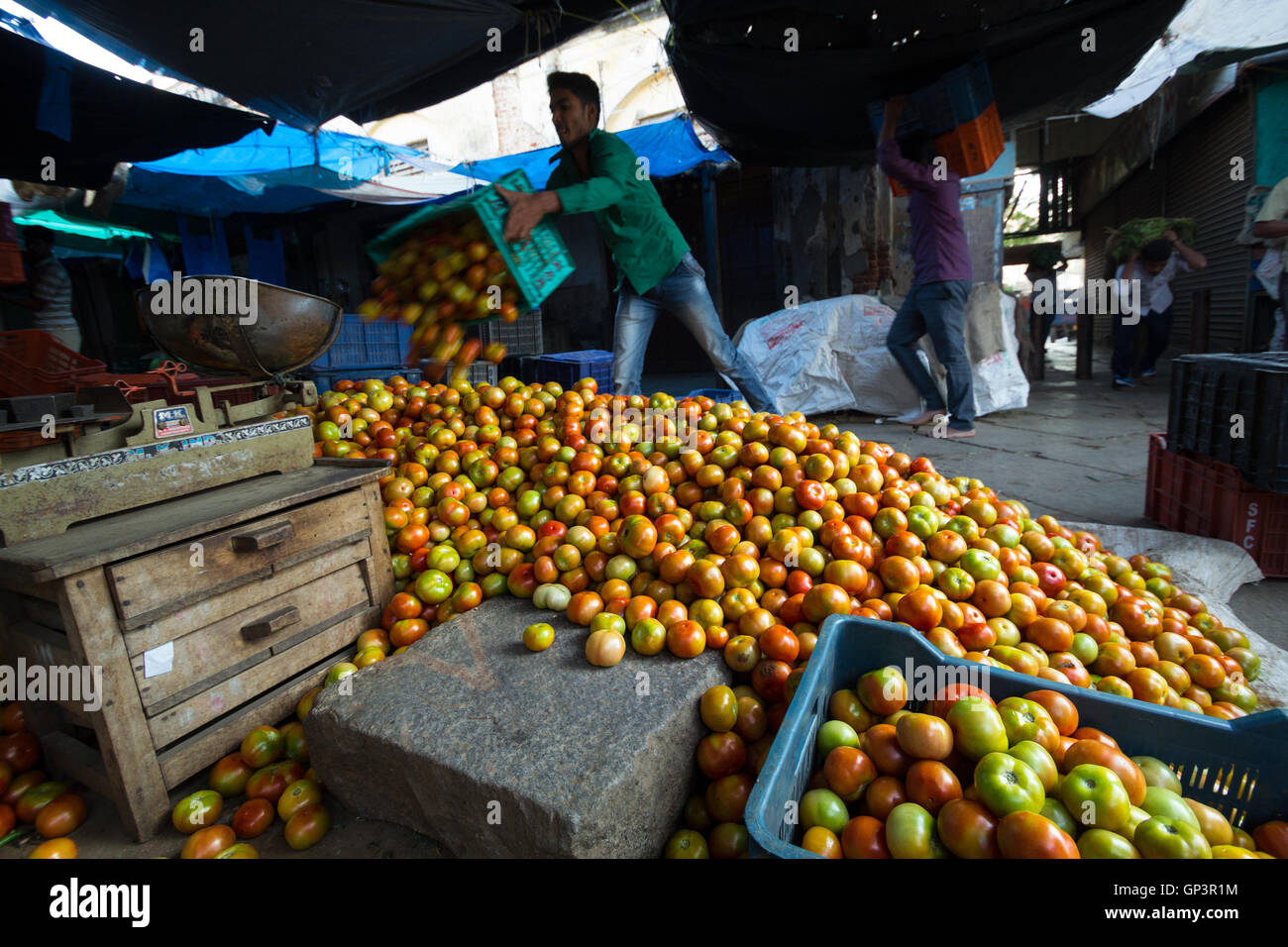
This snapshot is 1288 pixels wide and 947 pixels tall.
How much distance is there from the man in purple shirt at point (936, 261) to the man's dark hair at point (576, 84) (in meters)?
3.05

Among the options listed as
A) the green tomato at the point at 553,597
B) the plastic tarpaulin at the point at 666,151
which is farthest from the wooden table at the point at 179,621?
the plastic tarpaulin at the point at 666,151

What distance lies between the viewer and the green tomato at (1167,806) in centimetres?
123

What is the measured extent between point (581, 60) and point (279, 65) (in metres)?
13.5

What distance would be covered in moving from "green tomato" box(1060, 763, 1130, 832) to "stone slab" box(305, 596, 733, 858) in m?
0.88

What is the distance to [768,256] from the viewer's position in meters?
11.5

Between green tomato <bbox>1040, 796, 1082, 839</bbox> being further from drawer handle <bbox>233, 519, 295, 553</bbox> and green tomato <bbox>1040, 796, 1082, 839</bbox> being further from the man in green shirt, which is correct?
the man in green shirt

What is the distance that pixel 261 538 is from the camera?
205 cm

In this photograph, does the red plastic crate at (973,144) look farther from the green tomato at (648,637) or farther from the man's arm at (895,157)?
the green tomato at (648,637)

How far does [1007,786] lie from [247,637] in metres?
2.20

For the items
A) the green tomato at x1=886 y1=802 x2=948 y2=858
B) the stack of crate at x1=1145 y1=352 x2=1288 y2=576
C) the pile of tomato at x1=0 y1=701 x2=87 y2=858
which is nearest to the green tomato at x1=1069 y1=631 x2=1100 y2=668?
the green tomato at x1=886 y1=802 x2=948 y2=858

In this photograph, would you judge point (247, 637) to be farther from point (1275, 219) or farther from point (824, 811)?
point (1275, 219)

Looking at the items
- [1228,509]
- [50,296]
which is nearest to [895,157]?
[1228,509]

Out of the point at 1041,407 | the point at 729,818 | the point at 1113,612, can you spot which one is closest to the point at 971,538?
the point at 1113,612

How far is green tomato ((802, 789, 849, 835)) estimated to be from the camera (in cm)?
133
